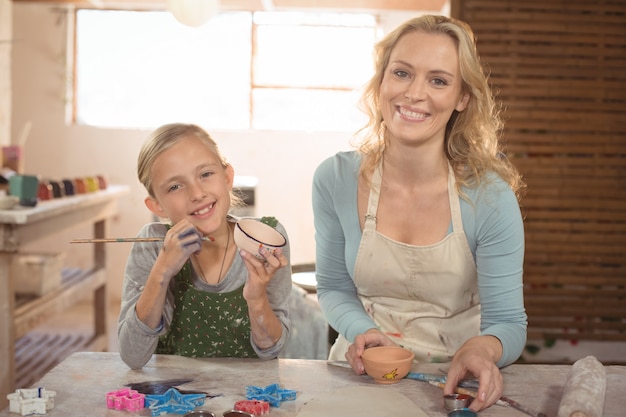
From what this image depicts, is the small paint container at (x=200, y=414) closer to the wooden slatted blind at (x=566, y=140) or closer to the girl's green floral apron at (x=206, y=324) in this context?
the girl's green floral apron at (x=206, y=324)

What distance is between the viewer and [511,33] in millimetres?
4504

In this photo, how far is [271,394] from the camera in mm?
1579

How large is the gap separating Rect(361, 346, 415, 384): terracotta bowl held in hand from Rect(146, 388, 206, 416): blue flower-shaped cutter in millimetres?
389

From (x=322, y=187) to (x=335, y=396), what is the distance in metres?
0.76

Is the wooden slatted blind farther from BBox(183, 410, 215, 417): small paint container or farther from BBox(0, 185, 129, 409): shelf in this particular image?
BBox(183, 410, 215, 417): small paint container

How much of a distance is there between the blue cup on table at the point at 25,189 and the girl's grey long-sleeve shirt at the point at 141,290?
1.88 m

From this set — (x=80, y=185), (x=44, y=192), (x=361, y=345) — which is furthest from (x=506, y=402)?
(x=80, y=185)

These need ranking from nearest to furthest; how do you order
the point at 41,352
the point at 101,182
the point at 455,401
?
the point at 455,401, the point at 41,352, the point at 101,182

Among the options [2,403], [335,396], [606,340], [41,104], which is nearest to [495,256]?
[335,396]

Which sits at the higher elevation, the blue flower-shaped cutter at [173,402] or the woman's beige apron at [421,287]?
the woman's beige apron at [421,287]

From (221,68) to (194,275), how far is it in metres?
5.45

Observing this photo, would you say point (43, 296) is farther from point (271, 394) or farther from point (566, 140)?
point (566, 140)

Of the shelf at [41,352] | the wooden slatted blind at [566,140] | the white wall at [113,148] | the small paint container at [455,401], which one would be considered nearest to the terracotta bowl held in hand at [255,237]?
the small paint container at [455,401]

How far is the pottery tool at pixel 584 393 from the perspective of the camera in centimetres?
138
